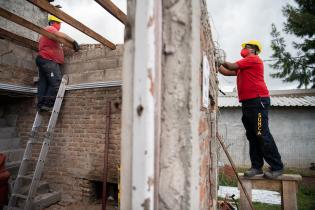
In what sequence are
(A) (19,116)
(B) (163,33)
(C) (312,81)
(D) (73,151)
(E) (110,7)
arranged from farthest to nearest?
(C) (312,81)
(A) (19,116)
(D) (73,151)
(E) (110,7)
(B) (163,33)

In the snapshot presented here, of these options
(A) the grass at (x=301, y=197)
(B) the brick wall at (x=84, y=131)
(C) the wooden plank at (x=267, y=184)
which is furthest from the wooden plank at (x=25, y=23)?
(A) the grass at (x=301, y=197)

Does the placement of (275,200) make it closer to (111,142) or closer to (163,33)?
(111,142)

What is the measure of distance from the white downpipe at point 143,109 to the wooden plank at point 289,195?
2.78 m

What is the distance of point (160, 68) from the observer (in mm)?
909

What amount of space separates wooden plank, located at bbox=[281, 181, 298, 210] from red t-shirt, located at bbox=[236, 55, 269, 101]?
1.17m

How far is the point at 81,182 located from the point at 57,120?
141cm

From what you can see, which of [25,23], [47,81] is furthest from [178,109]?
[47,81]

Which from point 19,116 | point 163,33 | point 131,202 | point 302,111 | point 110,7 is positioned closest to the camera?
point 131,202

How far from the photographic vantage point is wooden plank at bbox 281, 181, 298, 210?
2.90 meters

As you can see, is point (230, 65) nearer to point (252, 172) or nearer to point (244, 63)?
point (244, 63)

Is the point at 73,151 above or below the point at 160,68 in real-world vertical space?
below

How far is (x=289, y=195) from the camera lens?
292cm

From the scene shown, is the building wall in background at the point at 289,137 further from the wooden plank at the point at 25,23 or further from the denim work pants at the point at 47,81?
the wooden plank at the point at 25,23

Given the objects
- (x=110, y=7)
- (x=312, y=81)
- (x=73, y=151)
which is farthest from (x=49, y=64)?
(x=312, y=81)
